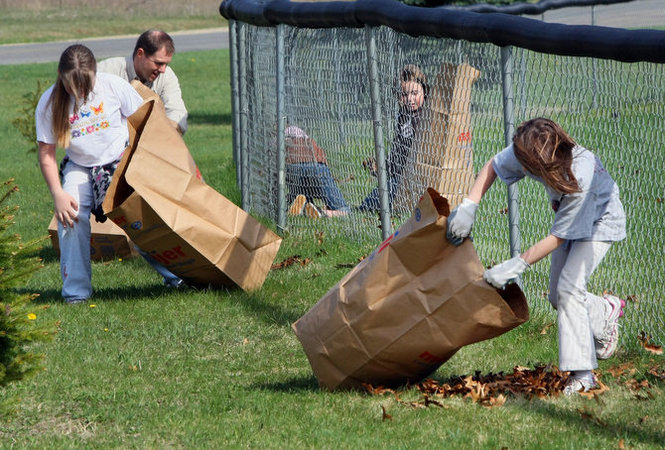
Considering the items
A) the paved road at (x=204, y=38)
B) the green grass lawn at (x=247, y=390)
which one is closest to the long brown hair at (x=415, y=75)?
the green grass lawn at (x=247, y=390)

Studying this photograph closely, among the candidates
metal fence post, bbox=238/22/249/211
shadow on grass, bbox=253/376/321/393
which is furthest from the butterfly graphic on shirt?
metal fence post, bbox=238/22/249/211

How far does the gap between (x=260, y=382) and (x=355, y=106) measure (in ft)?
9.06

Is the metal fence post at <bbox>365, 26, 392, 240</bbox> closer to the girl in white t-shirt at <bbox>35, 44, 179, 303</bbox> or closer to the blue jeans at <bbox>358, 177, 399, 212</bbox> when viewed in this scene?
the blue jeans at <bbox>358, 177, 399, 212</bbox>

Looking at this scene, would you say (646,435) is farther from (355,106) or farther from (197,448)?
(355,106)

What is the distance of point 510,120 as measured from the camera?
201 inches

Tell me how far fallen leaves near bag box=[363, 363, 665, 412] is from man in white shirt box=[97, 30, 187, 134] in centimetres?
351

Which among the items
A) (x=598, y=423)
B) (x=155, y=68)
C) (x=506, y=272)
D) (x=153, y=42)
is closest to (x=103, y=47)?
(x=155, y=68)

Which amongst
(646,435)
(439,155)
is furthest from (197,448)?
(439,155)

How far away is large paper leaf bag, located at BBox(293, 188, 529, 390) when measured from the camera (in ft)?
12.6

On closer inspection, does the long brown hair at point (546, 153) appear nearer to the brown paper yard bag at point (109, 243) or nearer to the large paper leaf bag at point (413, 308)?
the large paper leaf bag at point (413, 308)

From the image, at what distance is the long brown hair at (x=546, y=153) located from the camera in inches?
152

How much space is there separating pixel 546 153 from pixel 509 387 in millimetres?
1031

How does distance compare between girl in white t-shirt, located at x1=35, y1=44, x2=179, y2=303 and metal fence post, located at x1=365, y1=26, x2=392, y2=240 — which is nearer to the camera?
girl in white t-shirt, located at x1=35, y1=44, x2=179, y2=303

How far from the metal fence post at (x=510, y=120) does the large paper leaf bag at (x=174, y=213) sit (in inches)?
66.6
